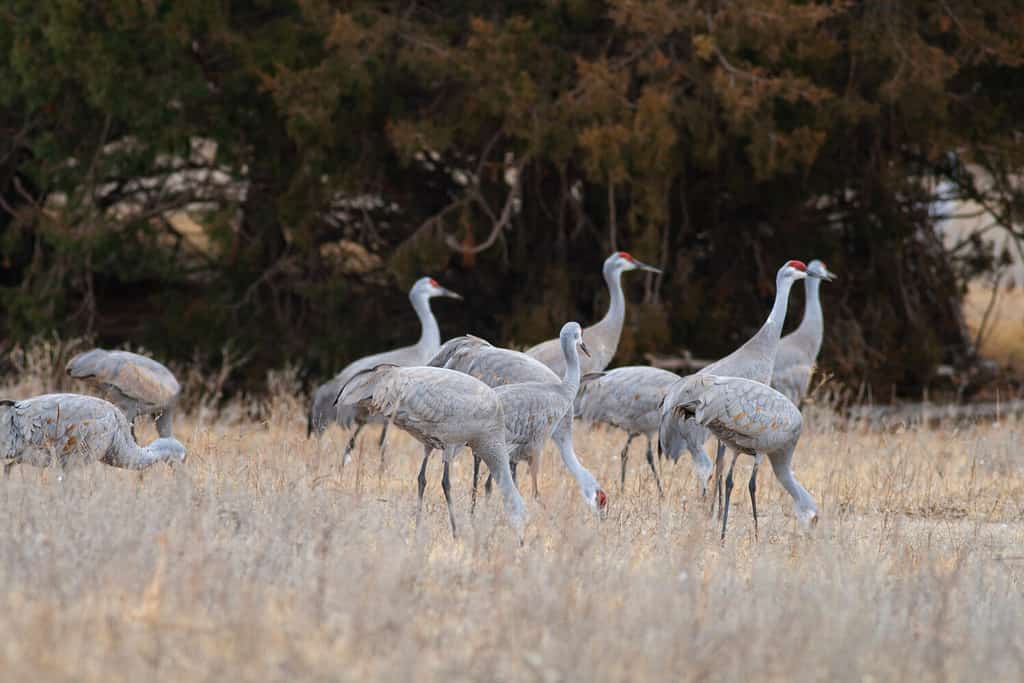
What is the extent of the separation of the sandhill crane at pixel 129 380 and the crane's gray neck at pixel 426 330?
6.69 feet

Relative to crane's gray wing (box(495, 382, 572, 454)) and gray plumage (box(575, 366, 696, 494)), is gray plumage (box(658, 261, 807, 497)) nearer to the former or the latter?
gray plumage (box(575, 366, 696, 494))

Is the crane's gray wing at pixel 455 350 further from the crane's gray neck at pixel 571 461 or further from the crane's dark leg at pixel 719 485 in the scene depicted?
the crane's dark leg at pixel 719 485

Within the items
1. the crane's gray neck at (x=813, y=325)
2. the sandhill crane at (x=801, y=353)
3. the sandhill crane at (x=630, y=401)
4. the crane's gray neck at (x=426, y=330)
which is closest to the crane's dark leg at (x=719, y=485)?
the sandhill crane at (x=630, y=401)

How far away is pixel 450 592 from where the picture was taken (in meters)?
5.54

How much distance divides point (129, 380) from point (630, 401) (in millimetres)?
3249

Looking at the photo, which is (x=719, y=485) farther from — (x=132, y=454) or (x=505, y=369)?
(x=132, y=454)

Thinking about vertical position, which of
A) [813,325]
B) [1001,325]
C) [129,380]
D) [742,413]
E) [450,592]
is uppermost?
[1001,325]

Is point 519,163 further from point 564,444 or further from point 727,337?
point 564,444

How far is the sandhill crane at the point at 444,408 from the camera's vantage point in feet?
23.7

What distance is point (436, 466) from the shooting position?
10.2 meters

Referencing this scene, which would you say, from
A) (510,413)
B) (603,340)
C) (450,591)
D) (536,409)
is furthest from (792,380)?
(450,591)

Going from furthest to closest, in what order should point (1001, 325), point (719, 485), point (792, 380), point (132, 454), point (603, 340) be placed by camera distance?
point (1001, 325), point (603, 340), point (792, 380), point (719, 485), point (132, 454)

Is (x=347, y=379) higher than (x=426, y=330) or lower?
lower

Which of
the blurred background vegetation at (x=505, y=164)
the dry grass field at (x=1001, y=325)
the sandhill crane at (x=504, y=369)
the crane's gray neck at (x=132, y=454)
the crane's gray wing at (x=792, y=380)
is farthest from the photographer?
the dry grass field at (x=1001, y=325)
